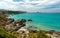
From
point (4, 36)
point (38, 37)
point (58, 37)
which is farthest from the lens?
point (58, 37)

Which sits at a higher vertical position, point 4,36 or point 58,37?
point 4,36

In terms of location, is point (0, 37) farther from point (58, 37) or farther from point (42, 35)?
point (58, 37)

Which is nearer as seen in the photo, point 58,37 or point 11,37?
point 11,37

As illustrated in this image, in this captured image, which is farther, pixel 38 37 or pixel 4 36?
pixel 38 37

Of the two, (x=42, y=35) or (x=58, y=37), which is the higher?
(x=42, y=35)

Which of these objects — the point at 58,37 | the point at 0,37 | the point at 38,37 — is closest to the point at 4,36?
the point at 0,37

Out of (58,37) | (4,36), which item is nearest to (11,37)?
(4,36)

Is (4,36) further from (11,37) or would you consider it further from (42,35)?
(42,35)

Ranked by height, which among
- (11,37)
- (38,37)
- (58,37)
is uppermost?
(11,37)

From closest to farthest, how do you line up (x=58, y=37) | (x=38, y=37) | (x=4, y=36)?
(x=4, y=36) < (x=38, y=37) < (x=58, y=37)
